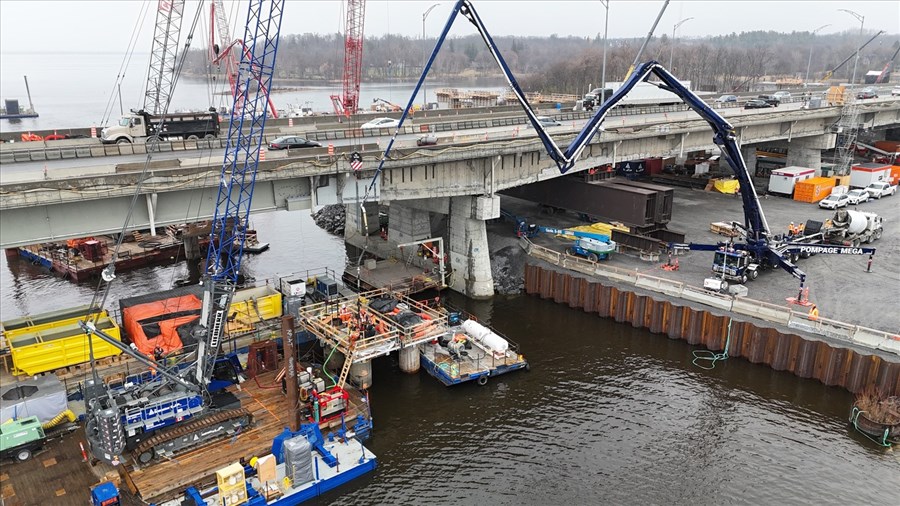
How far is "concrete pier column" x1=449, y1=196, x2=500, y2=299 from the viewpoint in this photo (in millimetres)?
43344

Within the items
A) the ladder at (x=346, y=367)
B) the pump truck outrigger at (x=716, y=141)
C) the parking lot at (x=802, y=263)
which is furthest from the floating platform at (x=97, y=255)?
the parking lot at (x=802, y=263)

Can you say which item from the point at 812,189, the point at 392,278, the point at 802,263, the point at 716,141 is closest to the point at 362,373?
the point at 392,278

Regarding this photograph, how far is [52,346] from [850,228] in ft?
169

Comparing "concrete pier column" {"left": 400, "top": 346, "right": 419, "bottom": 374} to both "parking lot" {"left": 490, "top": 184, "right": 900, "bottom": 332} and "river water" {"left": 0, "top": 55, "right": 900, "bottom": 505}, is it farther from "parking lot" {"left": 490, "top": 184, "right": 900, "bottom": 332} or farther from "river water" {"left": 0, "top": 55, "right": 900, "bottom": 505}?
"parking lot" {"left": 490, "top": 184, "right": 900, "bottom": 332}

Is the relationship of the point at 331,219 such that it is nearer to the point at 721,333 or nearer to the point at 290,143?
the point at 290,143

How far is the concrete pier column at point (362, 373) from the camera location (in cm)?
3105

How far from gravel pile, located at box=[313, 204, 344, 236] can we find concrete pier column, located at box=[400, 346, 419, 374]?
3190 cm

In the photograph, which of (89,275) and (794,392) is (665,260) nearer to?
(794,392)

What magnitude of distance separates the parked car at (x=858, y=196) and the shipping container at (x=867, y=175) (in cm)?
745

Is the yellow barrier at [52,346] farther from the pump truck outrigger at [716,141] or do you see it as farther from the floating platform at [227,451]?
the pump truck outrigger at [716,141]

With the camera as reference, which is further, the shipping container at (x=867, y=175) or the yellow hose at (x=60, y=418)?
the shipping container at (x=867, y=175)

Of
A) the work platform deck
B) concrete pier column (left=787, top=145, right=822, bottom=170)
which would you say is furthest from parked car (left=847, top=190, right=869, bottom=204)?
the work platform deck

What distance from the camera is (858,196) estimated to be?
6016 centimetres

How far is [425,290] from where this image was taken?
150 ft
